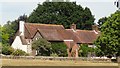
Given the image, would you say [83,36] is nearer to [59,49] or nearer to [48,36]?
[48,36]

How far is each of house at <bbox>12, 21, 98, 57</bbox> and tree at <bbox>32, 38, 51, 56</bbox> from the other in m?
1.02

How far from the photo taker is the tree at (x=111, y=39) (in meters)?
25.7

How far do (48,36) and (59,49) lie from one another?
118 inches

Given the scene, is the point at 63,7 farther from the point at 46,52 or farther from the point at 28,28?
the point at 46,52

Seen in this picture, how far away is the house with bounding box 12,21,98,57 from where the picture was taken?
1358 inches

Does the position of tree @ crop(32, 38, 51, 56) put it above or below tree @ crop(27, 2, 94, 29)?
below

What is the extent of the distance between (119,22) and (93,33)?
45.1 ft

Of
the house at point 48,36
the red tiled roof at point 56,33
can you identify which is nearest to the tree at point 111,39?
the house at point 48,36

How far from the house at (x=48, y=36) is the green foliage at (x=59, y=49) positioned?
890 millimetres

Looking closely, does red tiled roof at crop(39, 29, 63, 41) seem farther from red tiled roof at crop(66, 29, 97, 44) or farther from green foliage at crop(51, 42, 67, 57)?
red tiled roof at crop(66, 29, 97, 44)

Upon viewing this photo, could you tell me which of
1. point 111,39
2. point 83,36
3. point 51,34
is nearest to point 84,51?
point 51,34

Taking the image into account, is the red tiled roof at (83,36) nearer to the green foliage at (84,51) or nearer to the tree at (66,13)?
the green foliage at (84,51)

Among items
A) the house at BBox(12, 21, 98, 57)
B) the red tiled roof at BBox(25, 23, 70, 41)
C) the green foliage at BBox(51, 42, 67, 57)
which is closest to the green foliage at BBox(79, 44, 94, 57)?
the house at BBox(12, 21, 98, 57)

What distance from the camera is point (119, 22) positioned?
26641 millimetres
